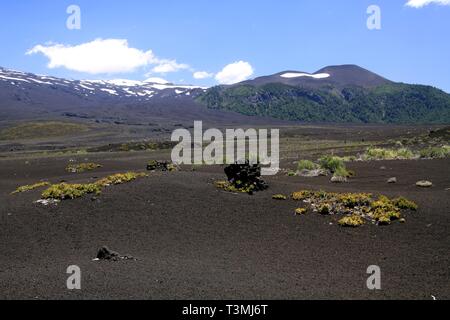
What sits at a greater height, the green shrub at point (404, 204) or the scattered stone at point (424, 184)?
the scattered stone at point (424, 184)

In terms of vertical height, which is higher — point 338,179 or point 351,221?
point 338,179

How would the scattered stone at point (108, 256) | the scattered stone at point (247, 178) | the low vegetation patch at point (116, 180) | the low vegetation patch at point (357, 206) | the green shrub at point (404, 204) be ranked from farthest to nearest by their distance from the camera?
the low vegetation patch at point (116, 180) → the scattered stone at point (247, 178) → the green shrub at point (404, 204) → the low vegetation patch at point (357, 206) → the scattered stone at point (108, 256)

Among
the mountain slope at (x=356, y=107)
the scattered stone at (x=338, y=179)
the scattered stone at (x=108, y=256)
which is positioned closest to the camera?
the scattered stone at (x=108, y=256)

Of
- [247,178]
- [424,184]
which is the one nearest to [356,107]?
[424,184]

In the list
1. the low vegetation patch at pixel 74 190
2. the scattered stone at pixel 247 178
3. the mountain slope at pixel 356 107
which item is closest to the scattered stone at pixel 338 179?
the scattered stone at pixel 247 178

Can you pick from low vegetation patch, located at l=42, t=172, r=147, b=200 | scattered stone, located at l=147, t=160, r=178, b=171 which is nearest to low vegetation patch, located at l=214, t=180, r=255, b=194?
low vegetation patch, located at l=42, t=172, r=147, b=200

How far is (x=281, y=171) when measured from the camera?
2703 cm

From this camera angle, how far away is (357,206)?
15.8 meters

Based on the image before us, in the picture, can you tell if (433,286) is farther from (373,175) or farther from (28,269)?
(373,175)

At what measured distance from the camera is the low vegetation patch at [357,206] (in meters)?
14.6

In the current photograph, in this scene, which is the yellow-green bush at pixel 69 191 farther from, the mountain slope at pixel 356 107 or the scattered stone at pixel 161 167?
the mountain slope at pixel 356 107

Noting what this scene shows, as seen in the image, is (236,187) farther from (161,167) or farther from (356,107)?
(356,107)

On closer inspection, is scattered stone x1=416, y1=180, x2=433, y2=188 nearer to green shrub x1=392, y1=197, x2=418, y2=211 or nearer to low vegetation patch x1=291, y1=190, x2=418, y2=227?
low vegetation patch x1=291, y1=190, x2=418, y2=227
